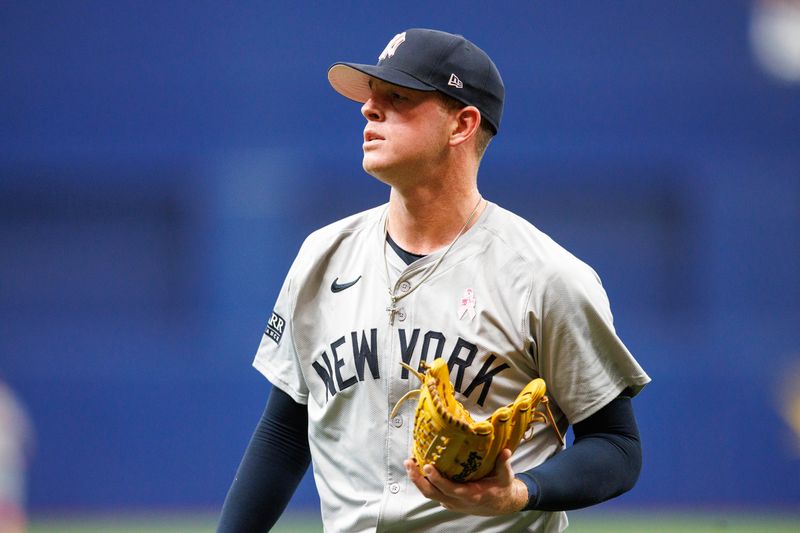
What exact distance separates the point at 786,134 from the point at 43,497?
6572mm

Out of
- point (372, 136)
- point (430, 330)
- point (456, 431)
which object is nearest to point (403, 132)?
point (372, 136)

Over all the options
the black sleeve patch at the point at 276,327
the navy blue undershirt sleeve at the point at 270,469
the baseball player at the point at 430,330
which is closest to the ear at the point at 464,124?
the baseball player at the point at 430,330

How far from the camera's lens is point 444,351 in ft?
8.75

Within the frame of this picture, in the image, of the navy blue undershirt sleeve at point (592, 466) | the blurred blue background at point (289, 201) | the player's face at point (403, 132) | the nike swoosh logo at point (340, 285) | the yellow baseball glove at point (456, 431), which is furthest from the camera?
the blurred blue background at point (289, 201)

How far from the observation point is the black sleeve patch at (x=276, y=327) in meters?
3.01

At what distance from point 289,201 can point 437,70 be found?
662cm

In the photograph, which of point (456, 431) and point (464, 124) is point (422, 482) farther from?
point (464, 124)

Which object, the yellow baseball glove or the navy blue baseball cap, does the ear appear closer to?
the navy blue baseball cap

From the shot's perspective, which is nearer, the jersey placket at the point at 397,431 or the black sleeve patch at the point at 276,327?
the jersey placket at the point at 397,431

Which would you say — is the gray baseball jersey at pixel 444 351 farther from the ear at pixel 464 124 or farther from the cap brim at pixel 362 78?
the cap brim at pixel 362 78

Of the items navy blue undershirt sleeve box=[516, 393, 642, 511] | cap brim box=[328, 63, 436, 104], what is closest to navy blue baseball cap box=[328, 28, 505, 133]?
cap brim box=[328, 63, 436, 104]

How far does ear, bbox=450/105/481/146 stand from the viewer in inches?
111

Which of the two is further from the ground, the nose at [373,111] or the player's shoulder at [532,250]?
the nose at [373,111]

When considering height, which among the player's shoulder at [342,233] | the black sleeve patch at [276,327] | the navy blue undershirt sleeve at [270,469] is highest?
the player's shoulder at [342,233]
